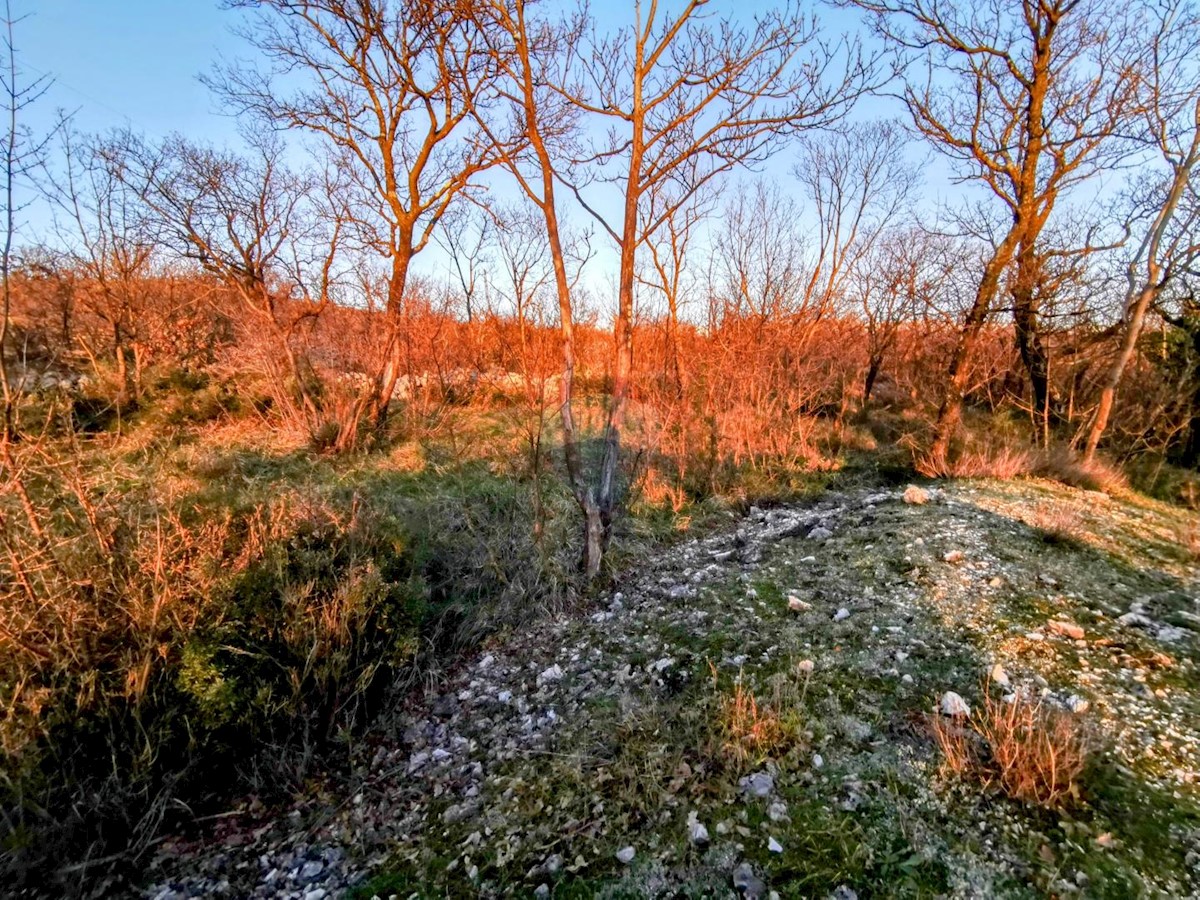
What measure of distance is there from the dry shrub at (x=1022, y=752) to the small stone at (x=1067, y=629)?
96 cm

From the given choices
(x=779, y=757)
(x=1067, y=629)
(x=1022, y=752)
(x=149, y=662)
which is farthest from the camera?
(x=1067, y=629)

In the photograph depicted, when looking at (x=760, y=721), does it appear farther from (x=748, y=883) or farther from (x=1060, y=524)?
(x=1060, y=524)

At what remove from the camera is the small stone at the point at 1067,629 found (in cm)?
304

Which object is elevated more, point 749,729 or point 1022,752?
point 1022,752

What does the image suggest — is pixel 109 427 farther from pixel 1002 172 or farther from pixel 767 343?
pixel 1002 172

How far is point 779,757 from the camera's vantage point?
7.70 ft

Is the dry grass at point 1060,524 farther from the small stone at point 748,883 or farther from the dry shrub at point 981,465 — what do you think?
the small stone at point 748,883

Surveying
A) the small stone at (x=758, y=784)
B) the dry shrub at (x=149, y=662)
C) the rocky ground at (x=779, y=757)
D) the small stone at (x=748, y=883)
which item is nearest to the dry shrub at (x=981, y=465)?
the rocky ground at (x=779, y=757)

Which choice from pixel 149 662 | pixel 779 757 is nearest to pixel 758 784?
pixel 779 757

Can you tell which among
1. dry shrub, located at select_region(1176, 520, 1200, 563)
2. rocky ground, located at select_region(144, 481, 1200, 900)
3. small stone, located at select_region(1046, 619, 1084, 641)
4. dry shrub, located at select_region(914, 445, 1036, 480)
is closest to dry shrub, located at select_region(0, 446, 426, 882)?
rocky ground, located at select_region(144, 481, 1200, 900)

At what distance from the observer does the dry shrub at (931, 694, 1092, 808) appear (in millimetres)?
1939

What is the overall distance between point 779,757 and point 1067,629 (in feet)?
7.02

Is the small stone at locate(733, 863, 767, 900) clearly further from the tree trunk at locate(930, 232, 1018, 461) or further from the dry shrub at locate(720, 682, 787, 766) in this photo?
the tree trunk at locate(930, 232, 1018, 461)

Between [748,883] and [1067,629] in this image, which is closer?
[748,883]
